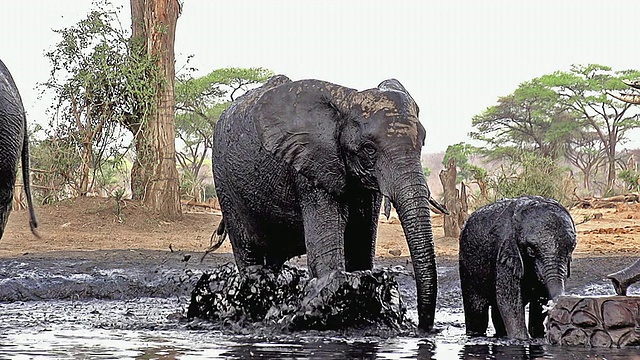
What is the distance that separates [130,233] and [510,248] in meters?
12.3

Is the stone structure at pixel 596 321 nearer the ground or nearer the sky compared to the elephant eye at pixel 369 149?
nearer the ground

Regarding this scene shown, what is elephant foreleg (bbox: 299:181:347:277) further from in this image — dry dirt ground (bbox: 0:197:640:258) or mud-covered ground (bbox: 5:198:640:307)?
dry dirt ground (bbox: 0:197:640:258)

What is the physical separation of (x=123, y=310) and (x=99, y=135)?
11.1 metres

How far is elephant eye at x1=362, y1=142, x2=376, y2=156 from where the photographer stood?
5828 mm

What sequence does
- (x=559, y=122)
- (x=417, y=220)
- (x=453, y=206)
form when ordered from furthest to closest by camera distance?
1. (x=559, y=122)
2. (x=453, y=206)
3. (x=417, y=220)

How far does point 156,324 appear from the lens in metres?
7.10

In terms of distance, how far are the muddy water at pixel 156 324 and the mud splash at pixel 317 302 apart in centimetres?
11

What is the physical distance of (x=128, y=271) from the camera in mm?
11648

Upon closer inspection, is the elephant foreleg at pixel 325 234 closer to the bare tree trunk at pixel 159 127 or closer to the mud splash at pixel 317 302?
the mud splash at pixel 317 302

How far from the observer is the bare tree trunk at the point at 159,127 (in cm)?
1859

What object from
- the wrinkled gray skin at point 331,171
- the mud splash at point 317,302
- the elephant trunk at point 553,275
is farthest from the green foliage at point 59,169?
the elephant trunk at point 553,275

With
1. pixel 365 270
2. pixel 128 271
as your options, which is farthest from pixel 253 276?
pixel 128 271

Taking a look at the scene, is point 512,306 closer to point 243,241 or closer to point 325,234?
point 325,234

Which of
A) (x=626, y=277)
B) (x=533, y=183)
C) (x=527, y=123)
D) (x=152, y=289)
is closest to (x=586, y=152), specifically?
(x=527, y=123)
